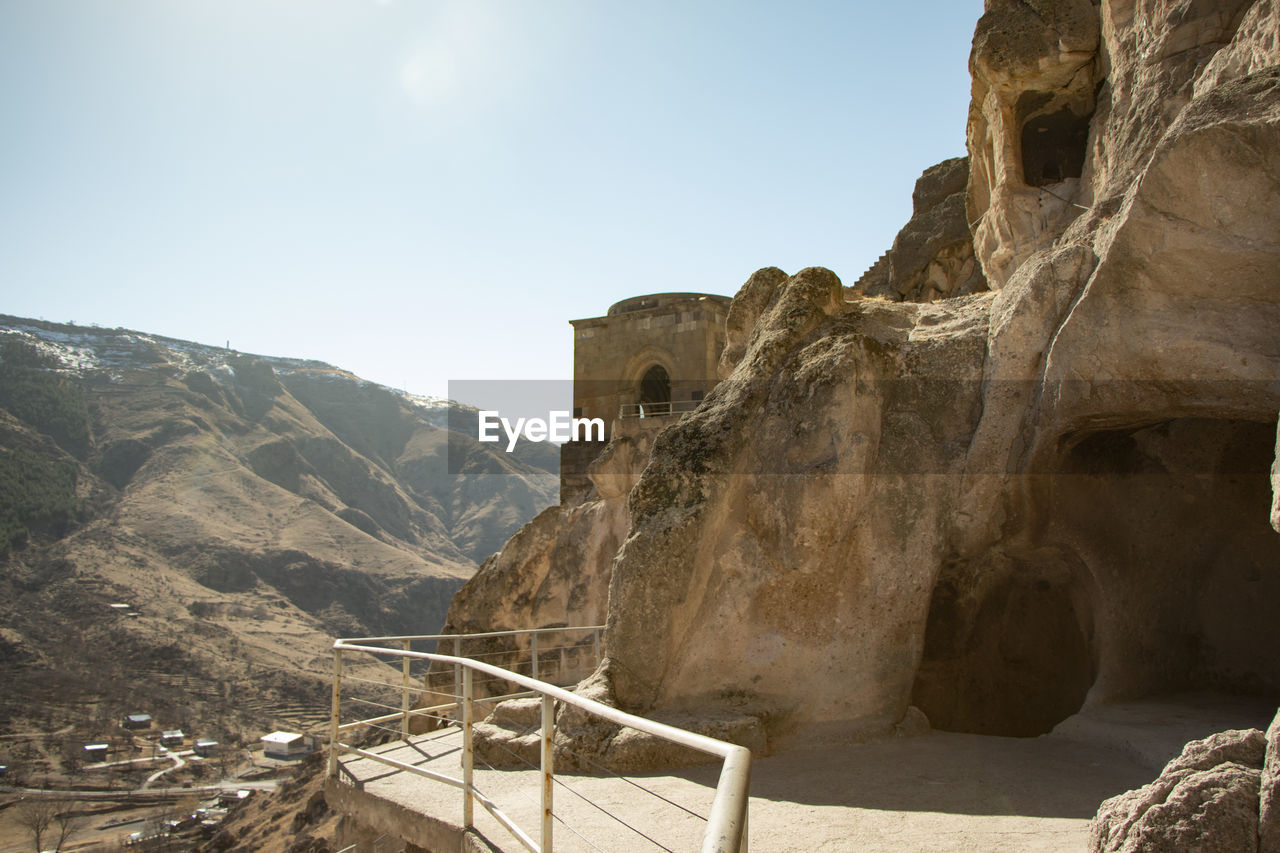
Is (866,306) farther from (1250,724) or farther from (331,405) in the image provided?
(331,405)

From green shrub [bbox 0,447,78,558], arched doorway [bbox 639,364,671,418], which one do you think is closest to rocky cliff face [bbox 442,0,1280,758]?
arched doorway [bbox 639,364,671,418]

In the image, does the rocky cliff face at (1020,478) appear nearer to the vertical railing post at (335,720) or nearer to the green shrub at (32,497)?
the vertical railing post at (335,720)

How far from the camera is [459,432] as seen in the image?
114 metres

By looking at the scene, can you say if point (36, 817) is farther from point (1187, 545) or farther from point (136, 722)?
point (1187, 545)

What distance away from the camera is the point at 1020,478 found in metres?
5.79

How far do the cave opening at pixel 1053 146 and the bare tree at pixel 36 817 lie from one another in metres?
32.8

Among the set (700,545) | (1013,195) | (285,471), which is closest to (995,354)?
(700,545)

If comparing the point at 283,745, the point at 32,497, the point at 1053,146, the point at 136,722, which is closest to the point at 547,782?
the point at 1053,146

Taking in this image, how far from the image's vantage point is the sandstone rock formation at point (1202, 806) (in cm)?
262

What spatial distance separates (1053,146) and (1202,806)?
9674 mm

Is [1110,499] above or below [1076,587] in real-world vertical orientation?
above

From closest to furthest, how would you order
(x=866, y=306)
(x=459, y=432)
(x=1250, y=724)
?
(x=1250, y=724)
(x=866, y=306)
(x=459, y=432)

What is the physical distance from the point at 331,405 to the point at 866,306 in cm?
11897

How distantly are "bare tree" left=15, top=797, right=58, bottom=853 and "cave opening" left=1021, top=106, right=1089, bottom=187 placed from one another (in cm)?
3281
